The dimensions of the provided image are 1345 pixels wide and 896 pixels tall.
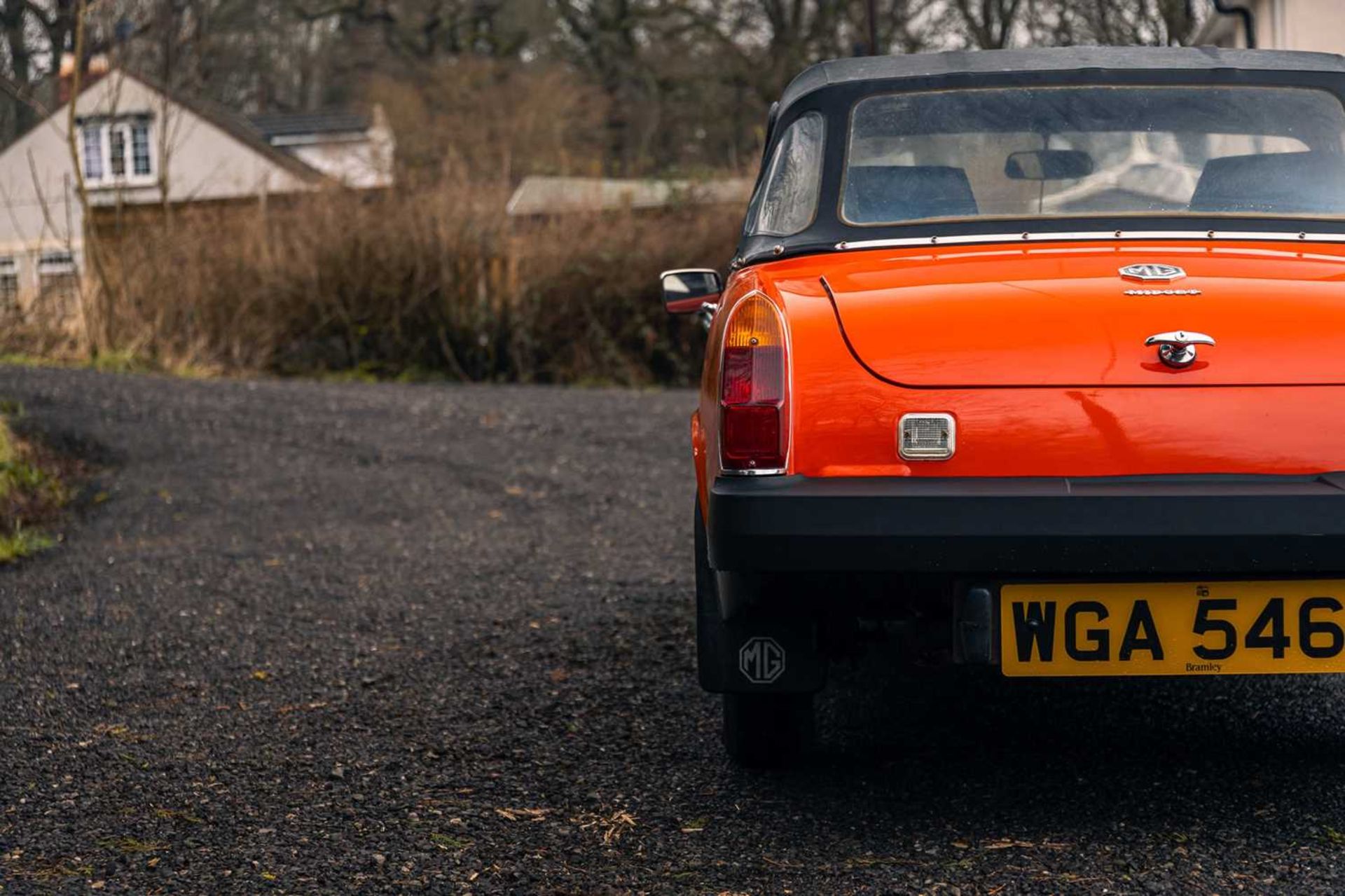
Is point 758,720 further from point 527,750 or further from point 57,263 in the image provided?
point 57,263

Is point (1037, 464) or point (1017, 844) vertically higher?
point (1037, 464)

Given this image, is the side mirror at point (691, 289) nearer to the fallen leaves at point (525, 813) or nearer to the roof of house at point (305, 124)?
the fallen leaves at point (525, 813)

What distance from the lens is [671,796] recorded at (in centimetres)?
364

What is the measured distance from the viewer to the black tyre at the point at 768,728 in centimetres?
368

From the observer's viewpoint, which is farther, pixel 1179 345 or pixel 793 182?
pixel 793 182

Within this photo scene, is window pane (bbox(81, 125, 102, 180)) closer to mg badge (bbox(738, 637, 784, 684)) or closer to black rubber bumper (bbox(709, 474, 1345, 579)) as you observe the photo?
mg badge (bbox(738, 637, 784, 684))

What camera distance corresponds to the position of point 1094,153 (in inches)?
155

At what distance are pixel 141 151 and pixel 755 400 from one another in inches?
1679

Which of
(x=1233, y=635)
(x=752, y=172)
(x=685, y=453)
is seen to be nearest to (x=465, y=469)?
(x=685, y=453)

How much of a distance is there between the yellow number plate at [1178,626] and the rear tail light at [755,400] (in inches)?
21.9

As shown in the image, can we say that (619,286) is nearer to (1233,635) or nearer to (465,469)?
(465,469)

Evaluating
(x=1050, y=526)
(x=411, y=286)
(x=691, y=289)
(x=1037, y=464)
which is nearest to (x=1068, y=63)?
(x=691, y=289)

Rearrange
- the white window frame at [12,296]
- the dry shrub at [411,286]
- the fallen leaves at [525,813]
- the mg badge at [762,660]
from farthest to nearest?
the dry shrub at [411,286] → the white window frame at [12,296] → the fallen leaves at [525,813] → the mg badge at [762,660]

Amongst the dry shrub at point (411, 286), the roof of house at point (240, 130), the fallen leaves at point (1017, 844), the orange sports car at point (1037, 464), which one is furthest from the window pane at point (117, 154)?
the roof of house at point (240, 130)
